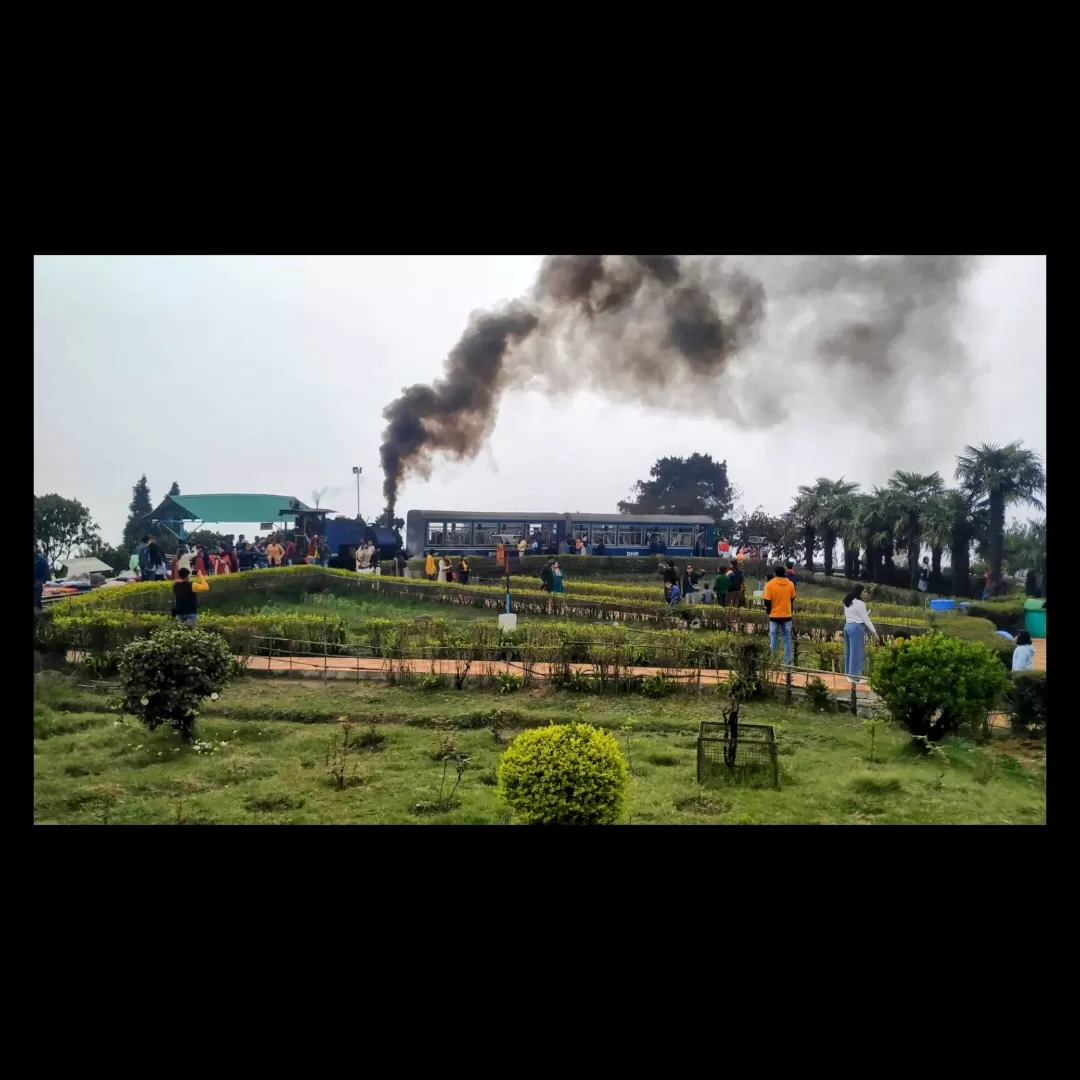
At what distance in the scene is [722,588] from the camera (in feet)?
29.9

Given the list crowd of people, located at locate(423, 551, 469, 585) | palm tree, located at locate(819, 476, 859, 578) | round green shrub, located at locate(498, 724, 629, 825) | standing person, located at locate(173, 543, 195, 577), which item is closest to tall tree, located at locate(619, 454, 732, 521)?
palm tree, located at locate(819, 476, 859, 578)

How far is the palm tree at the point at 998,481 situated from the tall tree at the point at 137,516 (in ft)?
30.6

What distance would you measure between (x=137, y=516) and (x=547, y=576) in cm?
533

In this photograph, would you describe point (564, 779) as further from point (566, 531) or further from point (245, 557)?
point (245, 557)

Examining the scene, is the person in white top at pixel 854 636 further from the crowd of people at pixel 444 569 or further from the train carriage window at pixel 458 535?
the crowd of people at pixel 444 569

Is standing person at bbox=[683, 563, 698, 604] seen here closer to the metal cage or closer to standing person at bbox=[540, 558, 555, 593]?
standing person at bbox=[540, 558, 555, 593]

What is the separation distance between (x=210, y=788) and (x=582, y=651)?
4.31 metres

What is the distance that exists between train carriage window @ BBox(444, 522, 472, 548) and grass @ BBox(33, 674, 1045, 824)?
9.74 feet

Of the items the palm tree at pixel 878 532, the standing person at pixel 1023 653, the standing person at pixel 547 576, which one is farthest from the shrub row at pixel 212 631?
the standing person at pixel 1023 653

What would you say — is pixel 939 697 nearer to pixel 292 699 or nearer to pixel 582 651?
pixel 582 651

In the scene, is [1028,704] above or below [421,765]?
above

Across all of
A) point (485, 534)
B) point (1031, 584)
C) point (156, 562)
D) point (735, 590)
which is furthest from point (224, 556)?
point (1031, 584)

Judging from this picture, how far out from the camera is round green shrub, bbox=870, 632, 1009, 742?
6.21 meters
